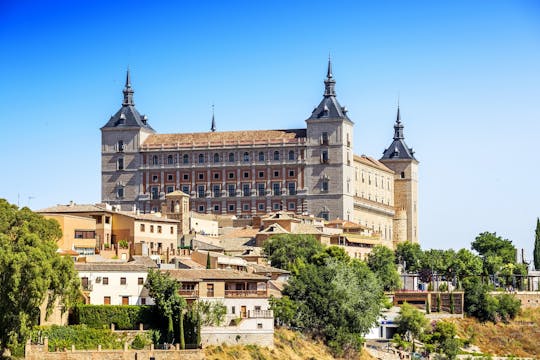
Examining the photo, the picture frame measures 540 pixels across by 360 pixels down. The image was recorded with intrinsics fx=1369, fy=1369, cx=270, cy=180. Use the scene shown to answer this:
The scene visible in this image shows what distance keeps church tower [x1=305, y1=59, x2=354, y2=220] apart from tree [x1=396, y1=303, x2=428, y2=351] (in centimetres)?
4447

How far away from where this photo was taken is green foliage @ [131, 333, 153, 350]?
72.8 meters

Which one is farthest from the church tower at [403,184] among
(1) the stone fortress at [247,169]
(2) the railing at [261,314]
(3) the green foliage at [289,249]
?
(2) the railing at [261,314]

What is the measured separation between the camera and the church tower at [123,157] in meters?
154

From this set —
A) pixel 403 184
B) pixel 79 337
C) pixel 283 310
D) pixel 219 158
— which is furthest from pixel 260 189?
pixel 79 337

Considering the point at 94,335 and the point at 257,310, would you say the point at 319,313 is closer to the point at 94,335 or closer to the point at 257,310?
the point at 257,310

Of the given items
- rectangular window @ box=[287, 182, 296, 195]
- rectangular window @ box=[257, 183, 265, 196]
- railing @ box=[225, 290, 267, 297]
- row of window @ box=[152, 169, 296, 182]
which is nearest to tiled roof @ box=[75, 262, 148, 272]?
railing @ box=[225, 290, 267, 297]

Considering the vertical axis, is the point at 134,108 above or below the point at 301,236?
above

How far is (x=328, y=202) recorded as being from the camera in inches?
5846

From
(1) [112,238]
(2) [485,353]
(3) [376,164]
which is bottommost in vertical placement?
(2) [485,353]

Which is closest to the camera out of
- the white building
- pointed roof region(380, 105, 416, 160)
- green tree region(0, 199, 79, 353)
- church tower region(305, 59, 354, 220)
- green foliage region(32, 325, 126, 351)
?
green tree region(0, 199, 79, 353)

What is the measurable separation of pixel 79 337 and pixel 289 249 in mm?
40241

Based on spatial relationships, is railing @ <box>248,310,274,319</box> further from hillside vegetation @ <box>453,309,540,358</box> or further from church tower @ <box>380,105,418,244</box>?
church tower @ <box>380,105,418,244</box>

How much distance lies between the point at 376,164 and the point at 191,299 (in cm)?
9292

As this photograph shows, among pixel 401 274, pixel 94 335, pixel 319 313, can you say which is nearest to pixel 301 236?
pixel 401 274
